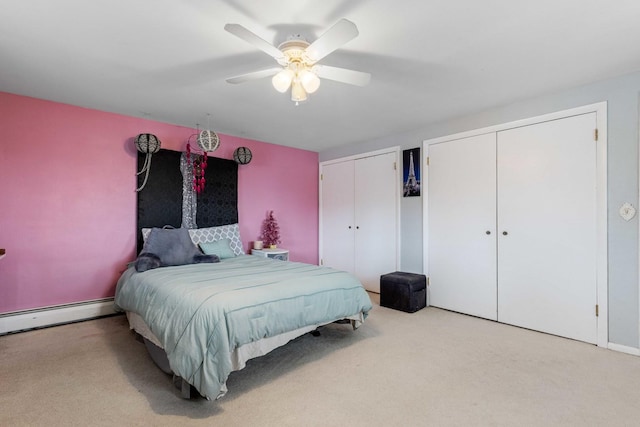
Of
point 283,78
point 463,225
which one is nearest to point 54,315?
point 283,78

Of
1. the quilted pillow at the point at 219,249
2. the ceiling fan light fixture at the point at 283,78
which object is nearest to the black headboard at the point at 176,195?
the quilted pillow at the point at 219,249

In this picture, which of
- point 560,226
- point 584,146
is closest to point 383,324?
point 560,226

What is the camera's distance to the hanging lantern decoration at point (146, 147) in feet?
11.4

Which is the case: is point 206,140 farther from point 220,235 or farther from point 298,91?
point 298,91

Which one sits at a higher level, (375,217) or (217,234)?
(375,217)

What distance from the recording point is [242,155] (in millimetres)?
4285

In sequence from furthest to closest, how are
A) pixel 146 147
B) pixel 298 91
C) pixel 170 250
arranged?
pixel 146 147 → pixel 170 250 → pixel 298 91

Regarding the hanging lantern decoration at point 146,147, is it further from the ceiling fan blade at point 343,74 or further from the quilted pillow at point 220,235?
the ceiling fan blade at point 343,74

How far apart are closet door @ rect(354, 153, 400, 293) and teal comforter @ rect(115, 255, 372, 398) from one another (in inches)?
67.0

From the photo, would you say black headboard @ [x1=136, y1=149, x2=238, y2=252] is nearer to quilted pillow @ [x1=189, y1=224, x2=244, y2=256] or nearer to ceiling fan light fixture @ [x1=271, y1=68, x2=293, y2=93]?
quilted pillow @ [x1=189, y1=224, x2=244, y2=256]

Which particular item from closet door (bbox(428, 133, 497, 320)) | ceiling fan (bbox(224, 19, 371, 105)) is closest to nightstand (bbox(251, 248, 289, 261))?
closet door (bbox(428, 133, 497, 320))

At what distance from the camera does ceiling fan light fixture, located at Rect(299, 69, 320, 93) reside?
1904mm

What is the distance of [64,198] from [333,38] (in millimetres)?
3226

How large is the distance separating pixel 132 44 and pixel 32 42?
2.13 ft
